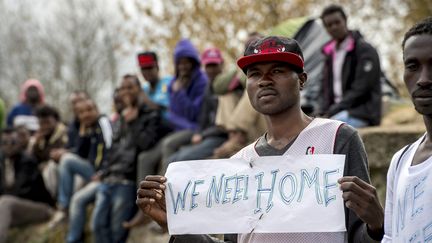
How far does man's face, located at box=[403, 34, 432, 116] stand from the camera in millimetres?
3014

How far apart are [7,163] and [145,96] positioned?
3.29 meters

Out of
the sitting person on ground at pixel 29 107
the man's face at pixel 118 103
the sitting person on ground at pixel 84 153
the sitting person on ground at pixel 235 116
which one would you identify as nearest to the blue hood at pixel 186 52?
the sitting person on ground at pixel 235 116

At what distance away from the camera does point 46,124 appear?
416 inches

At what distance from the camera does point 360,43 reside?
7172 mm

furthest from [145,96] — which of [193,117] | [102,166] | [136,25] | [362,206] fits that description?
[136,25]

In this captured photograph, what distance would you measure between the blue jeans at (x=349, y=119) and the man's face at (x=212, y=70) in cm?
181

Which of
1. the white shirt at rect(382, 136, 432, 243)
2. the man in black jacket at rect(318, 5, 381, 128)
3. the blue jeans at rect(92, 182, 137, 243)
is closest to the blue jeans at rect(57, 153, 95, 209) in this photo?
the blue jeans at rect(92, 182, 137, 243)

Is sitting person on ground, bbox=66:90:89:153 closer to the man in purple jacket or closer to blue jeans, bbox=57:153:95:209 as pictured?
blue jeans, bbox=57:153:95:209

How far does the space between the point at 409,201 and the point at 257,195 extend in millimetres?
732

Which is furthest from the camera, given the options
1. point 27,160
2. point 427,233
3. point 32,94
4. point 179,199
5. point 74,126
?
point 32,94

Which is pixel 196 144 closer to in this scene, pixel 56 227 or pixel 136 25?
pixel 56 227

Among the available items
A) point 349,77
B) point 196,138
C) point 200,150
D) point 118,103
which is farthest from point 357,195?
point 118,103

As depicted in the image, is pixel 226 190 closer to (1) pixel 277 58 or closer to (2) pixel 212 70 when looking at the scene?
(1) pixel 277 58

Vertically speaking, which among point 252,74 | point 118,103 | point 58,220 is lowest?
point 58,220
